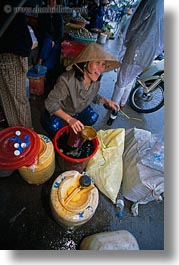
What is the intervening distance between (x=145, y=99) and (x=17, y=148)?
1653mm

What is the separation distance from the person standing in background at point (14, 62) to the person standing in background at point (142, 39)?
90 centimetres

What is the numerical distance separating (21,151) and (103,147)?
65 centimetres

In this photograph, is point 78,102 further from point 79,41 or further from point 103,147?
point 79,41

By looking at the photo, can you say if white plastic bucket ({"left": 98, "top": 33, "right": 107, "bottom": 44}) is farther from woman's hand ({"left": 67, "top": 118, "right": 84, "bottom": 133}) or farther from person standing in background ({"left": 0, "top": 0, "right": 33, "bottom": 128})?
woman's hand ({"left": 67, "top": 118, "right": 84, "bottom": 133})

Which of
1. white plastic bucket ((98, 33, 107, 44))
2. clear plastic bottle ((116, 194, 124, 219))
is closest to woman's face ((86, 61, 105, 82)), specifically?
clear plastic bottle ((116, 194, 124, 219))

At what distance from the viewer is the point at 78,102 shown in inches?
54.7

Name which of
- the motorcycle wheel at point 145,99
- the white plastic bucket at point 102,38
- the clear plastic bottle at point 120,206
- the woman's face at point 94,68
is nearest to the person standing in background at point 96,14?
the white plastic bucket at point 102,38

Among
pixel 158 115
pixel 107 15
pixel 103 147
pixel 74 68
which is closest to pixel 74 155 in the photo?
pixel 103 147

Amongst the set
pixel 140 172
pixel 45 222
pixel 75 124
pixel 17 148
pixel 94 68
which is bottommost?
pixel 45 222

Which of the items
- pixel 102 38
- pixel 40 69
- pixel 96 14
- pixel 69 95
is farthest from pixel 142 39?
pixel 96 14

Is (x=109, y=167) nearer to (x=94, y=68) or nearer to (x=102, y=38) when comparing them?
(x=94, y=68)

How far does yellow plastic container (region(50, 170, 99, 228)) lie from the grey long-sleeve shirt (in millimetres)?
427

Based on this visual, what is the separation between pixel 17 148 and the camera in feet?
3.47

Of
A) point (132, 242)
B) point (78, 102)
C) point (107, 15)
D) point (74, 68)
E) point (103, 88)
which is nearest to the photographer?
point (132, 242)
